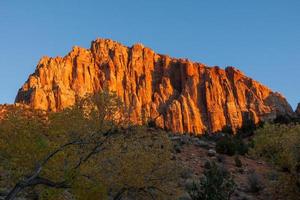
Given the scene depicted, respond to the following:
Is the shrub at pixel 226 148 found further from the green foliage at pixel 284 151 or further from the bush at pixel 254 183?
the green foliage at pixel 284 151

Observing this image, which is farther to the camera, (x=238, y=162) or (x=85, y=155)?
(x=238, y=162)

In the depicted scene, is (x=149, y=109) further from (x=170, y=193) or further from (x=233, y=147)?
(x=170, y=193)

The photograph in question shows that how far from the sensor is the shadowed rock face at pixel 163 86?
12531 centimetres

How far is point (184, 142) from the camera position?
53312mm

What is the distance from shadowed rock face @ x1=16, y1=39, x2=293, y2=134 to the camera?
411 ft

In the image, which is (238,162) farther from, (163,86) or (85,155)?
(163,86)

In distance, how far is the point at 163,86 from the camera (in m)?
139

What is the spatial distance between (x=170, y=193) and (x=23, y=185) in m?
10.8

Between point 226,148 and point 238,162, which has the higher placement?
point 226,148

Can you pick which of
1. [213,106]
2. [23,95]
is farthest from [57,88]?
[213,106]

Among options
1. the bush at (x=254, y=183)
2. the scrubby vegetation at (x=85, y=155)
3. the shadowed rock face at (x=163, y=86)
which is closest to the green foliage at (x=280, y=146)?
the bush at (x=254, y=183)

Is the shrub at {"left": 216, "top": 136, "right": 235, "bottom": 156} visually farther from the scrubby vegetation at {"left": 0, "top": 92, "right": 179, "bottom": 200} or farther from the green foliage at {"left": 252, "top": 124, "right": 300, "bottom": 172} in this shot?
the scrubby vegetation at {"left": 0, "top": 92, "right": 179, "bottom": 200}

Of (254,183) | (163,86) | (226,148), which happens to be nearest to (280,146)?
(254,183)

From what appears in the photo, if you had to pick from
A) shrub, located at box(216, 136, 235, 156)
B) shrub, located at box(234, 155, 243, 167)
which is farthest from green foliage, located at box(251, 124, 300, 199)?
shrub, located at box(216, 136, 235, 156)
